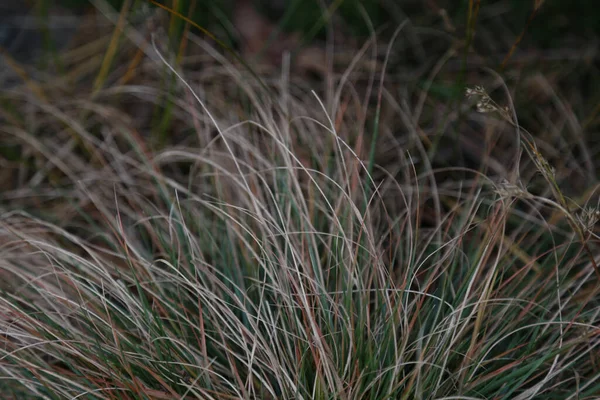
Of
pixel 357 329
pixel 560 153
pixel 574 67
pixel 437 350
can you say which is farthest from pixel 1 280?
pixel 574 67

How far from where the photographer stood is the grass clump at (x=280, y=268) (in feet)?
3.52

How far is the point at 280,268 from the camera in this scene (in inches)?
48.1

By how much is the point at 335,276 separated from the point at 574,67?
110cm

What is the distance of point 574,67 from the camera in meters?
1.86

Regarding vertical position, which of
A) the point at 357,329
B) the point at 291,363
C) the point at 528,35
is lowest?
the point at 291,363

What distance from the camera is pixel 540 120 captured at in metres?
1.77

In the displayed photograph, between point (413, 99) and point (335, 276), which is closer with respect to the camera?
point (335, 276)

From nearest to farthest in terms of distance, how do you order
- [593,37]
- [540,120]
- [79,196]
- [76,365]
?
[76,365], [79,196], [540,120], [593,37]


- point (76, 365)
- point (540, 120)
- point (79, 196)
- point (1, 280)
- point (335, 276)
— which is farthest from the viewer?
point (540, 120)

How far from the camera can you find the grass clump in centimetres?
107

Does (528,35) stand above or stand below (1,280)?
above

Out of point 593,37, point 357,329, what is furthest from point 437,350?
point 593,37

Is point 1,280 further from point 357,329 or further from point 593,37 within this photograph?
point 593,37

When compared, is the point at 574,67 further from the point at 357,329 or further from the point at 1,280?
the point at 1,280
